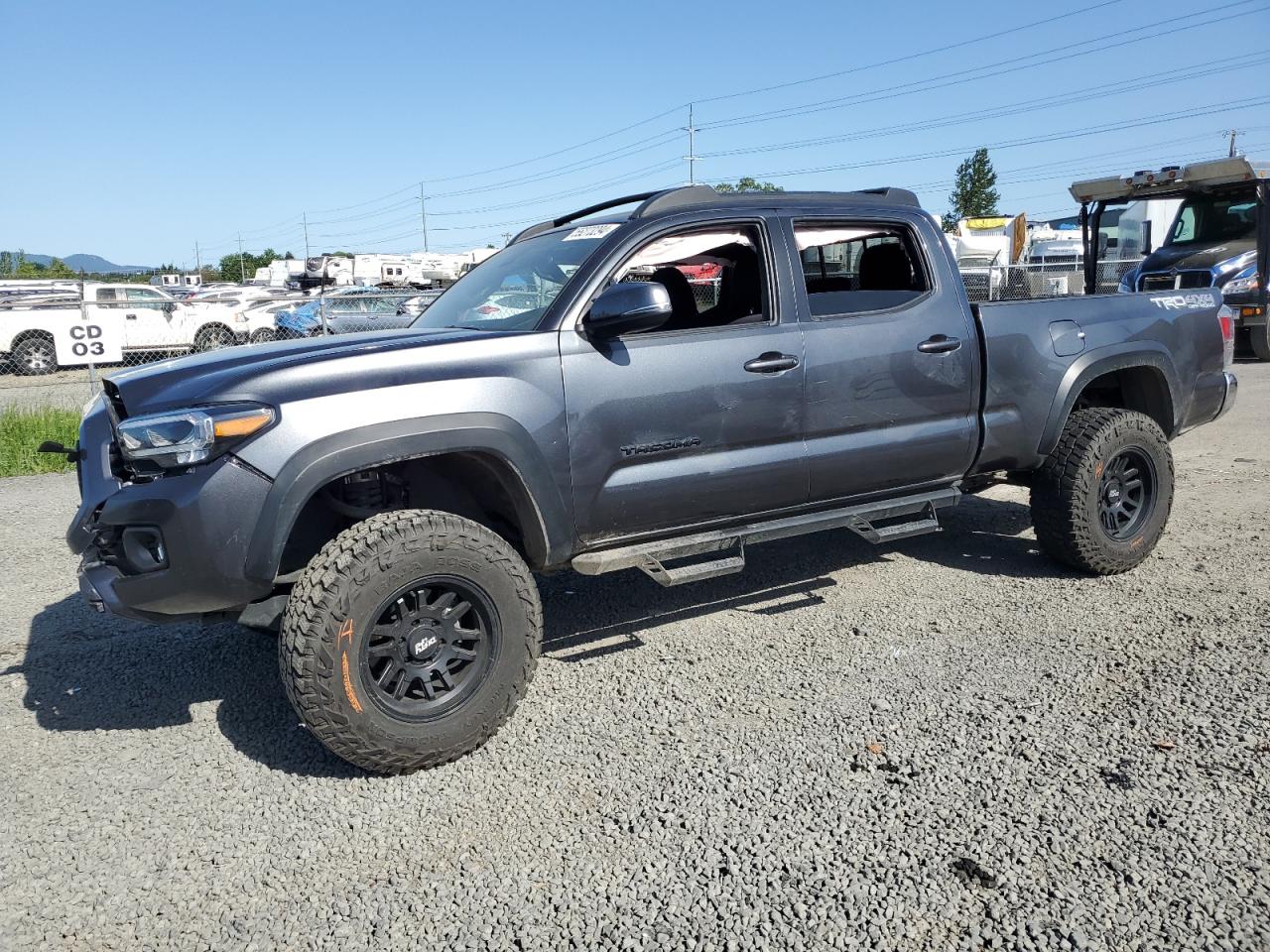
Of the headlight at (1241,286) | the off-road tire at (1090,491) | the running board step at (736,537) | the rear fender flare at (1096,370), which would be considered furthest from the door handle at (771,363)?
the headlight at (1241,286)

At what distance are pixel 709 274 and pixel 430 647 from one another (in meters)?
2.17

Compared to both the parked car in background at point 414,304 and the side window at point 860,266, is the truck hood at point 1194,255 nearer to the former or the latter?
the parked car in background at point 414,304

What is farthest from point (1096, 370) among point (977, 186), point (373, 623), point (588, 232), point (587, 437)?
point (977, 186)

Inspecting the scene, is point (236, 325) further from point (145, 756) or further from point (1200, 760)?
point (1200, 760)

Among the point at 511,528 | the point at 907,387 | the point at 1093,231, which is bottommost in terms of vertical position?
the point at 511,528

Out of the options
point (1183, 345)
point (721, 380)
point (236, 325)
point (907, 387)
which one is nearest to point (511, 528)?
point (721, 380)

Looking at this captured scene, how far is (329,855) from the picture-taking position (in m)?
2.83

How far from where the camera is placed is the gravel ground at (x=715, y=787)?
2.50m

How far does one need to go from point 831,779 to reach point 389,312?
13621 millimetres

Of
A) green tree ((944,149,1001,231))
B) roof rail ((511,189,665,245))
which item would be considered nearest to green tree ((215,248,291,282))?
green tree ((944,149,1001,231))

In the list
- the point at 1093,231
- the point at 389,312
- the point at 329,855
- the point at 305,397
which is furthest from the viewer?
the point at 389,312

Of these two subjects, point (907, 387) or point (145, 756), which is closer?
point (145, 756)

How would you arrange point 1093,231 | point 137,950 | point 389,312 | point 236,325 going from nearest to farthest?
point 137,950
point 1093,231
point 389,312
point 236,325

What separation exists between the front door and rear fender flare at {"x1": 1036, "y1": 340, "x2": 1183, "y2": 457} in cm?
152
